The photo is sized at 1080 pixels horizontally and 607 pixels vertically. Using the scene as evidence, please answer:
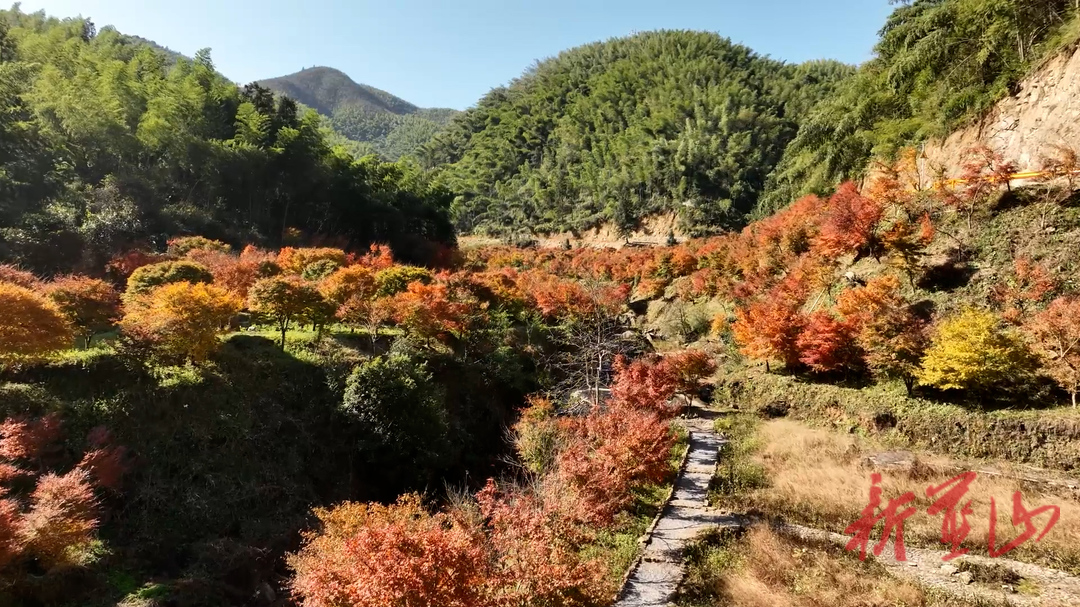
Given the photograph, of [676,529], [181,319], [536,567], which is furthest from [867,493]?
[181,319]

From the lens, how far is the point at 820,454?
16.6m

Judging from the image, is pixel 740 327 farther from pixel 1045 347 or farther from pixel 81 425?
pixel 81 425

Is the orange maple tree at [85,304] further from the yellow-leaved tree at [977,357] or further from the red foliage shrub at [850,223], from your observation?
the red foliage shrub at [850,223]

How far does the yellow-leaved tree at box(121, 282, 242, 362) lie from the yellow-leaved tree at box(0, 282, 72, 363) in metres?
1.95

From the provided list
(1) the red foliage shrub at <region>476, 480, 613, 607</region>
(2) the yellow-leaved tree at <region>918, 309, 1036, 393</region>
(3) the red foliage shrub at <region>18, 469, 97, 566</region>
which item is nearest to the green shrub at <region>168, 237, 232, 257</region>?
(3) the red foliage shrub at <region>18, 469, 97, 566</region>

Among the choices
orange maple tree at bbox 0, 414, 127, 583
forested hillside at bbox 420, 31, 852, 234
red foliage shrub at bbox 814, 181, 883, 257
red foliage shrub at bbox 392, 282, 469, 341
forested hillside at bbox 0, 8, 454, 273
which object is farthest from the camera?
forested hillside at bbox 420, 31, 852, 234

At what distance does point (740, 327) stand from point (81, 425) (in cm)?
2390

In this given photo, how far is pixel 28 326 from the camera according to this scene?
46.2 ft

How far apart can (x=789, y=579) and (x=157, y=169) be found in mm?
42365

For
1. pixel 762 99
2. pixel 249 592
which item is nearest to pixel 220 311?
pixel 249 592

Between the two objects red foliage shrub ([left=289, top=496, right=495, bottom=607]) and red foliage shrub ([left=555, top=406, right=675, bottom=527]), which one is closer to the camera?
red foliage shrub ([left=289, top=496, right=495, bottom=607])

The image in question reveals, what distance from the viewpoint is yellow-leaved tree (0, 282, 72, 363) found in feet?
45.0

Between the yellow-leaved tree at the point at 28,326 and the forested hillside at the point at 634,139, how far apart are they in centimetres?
5472

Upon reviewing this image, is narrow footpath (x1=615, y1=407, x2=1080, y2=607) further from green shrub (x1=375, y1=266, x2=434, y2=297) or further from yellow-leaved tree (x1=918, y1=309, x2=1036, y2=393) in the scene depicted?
green shrub (x1=375, y1=266, x2=434, y2=297)
